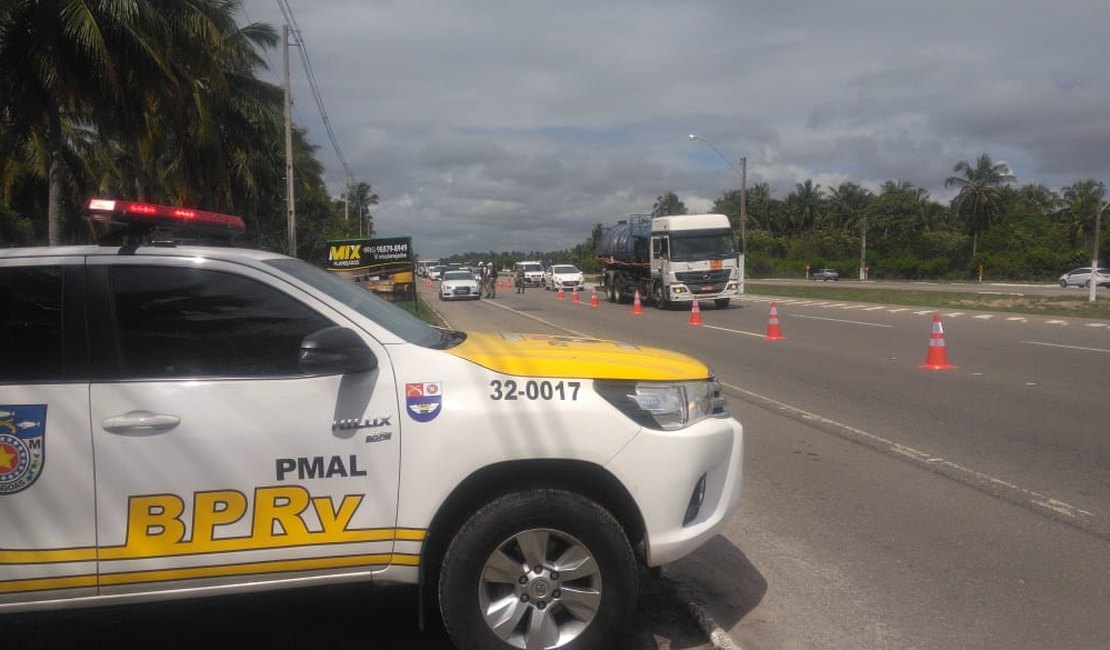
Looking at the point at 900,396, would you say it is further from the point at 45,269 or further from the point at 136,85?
the point at 136,85

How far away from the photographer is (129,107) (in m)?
17.5

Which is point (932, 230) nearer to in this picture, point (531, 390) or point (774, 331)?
point (774, 331)

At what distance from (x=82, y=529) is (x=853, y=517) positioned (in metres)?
4.57

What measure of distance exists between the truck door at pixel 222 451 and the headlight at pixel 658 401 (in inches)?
36.0

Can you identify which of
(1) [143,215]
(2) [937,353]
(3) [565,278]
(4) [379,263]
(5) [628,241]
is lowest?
(2) [937,353]

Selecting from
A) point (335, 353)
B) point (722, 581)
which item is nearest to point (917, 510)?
point (722, 581)

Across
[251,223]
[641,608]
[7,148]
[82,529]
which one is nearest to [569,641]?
[641,608]

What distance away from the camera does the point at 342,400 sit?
3.56 metres

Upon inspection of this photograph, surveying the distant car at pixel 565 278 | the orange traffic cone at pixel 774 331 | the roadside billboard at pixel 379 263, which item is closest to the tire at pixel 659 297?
the roadside billboard at pixel 379 263

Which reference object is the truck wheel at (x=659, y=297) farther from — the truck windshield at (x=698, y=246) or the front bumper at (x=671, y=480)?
the front bumper at (x=671, y=480)

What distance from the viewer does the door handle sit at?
11.2ft

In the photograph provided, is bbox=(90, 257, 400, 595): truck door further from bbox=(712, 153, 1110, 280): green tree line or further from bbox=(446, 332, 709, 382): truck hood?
bbox=(712, 153, 1110, 280): green tree line

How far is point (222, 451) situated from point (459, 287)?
38919mm

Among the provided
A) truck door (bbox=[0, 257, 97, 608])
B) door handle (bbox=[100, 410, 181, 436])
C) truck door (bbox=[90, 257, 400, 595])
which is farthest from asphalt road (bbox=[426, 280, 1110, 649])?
truck door (bbox=[0, 257, 97, 608])
